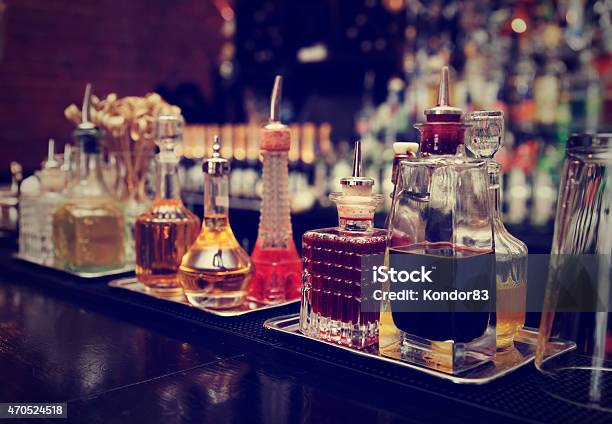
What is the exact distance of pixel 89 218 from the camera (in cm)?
113

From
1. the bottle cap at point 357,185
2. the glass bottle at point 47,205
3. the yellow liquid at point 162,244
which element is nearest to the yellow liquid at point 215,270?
the yellow liquid at point 162,244

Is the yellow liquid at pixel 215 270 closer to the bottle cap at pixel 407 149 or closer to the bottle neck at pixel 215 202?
the bottle neck at pixel 215 202

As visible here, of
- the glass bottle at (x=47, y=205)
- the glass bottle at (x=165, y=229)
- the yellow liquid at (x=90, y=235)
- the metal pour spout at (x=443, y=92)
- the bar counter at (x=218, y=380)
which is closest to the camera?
the bar counter at (x=218, y=380)

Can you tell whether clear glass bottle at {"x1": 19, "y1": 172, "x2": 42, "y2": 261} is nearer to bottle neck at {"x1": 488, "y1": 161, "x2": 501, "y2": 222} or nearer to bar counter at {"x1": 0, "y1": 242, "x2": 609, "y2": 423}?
bar counter at {"x1": 0, "y1": 242, "x2": 609, "y2": 423}

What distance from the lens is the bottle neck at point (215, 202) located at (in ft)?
3.01

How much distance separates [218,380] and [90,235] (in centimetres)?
54

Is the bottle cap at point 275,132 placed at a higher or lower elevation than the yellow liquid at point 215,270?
higher

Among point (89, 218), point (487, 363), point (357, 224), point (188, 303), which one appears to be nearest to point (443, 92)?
point (357, 224)

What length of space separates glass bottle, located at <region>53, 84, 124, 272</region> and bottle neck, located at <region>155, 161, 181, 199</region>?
0.51 feet

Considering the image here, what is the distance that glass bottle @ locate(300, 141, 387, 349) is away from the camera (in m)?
0.75

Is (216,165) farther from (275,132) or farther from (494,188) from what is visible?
(494,188)

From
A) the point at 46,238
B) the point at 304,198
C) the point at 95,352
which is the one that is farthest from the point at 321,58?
the point at 95,352

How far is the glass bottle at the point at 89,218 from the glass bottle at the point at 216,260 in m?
0.29

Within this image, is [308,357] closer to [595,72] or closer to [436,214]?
[436,214]
